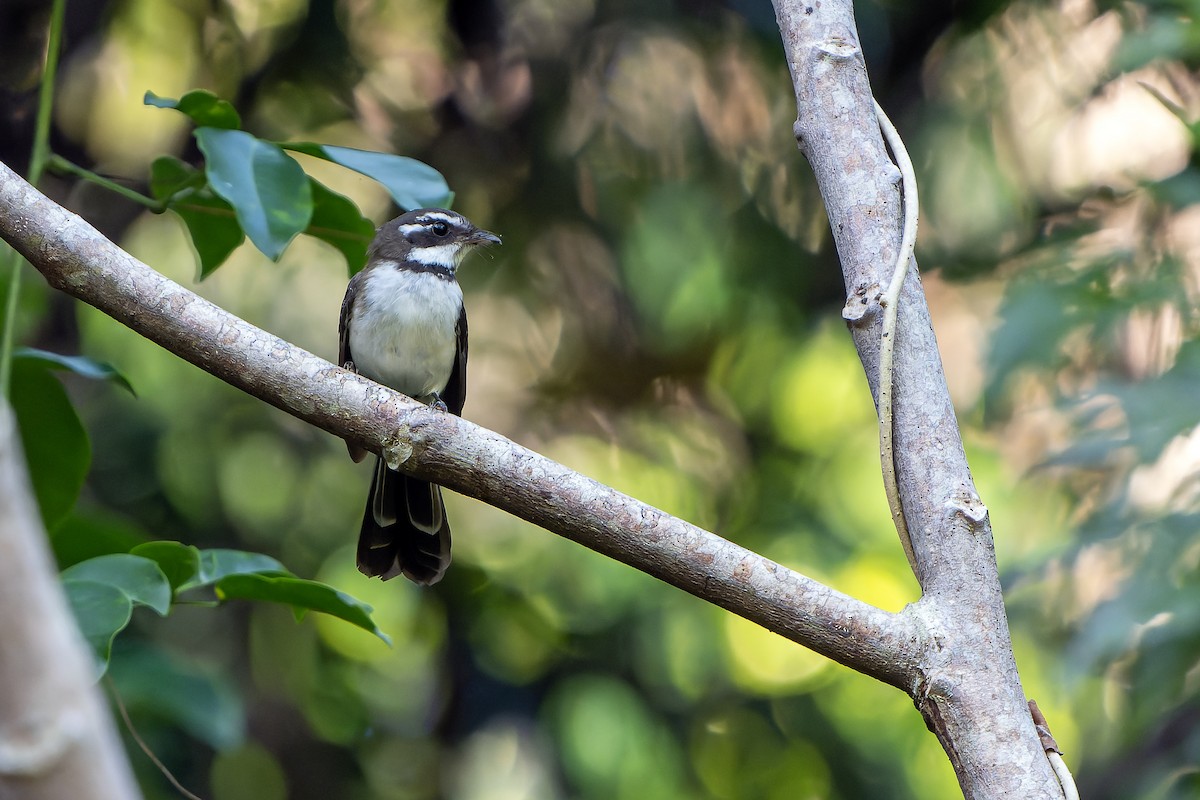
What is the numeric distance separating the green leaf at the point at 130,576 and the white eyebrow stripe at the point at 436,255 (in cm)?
186

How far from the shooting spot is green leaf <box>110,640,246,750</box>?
2701mm

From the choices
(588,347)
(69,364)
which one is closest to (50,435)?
(69,364)

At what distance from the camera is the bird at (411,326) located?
3.09 m

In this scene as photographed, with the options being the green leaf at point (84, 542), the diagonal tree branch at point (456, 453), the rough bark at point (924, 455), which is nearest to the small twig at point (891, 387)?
the rough bark at point (924, 455)

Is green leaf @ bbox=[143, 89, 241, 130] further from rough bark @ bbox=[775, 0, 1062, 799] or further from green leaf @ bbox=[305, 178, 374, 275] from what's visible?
rough bark @ bbox=[775, 0, 1062, 799]

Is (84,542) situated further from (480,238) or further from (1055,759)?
(1055,759)

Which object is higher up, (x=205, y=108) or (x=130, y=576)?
(x=205, y=108)

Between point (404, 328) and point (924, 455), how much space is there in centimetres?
203

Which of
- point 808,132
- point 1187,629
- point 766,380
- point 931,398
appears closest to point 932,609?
point 931,398

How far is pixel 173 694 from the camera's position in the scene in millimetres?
→ 2742

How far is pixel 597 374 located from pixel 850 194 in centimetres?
292

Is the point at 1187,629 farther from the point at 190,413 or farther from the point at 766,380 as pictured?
the point at 190,413

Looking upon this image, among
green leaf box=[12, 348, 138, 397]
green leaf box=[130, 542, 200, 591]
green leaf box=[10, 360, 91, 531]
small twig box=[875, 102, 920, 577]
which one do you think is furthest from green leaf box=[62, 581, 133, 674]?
small twig box=[875, 102, 920, 577]

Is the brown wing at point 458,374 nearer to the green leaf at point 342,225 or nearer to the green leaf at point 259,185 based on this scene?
the green leaf at point 342,225
